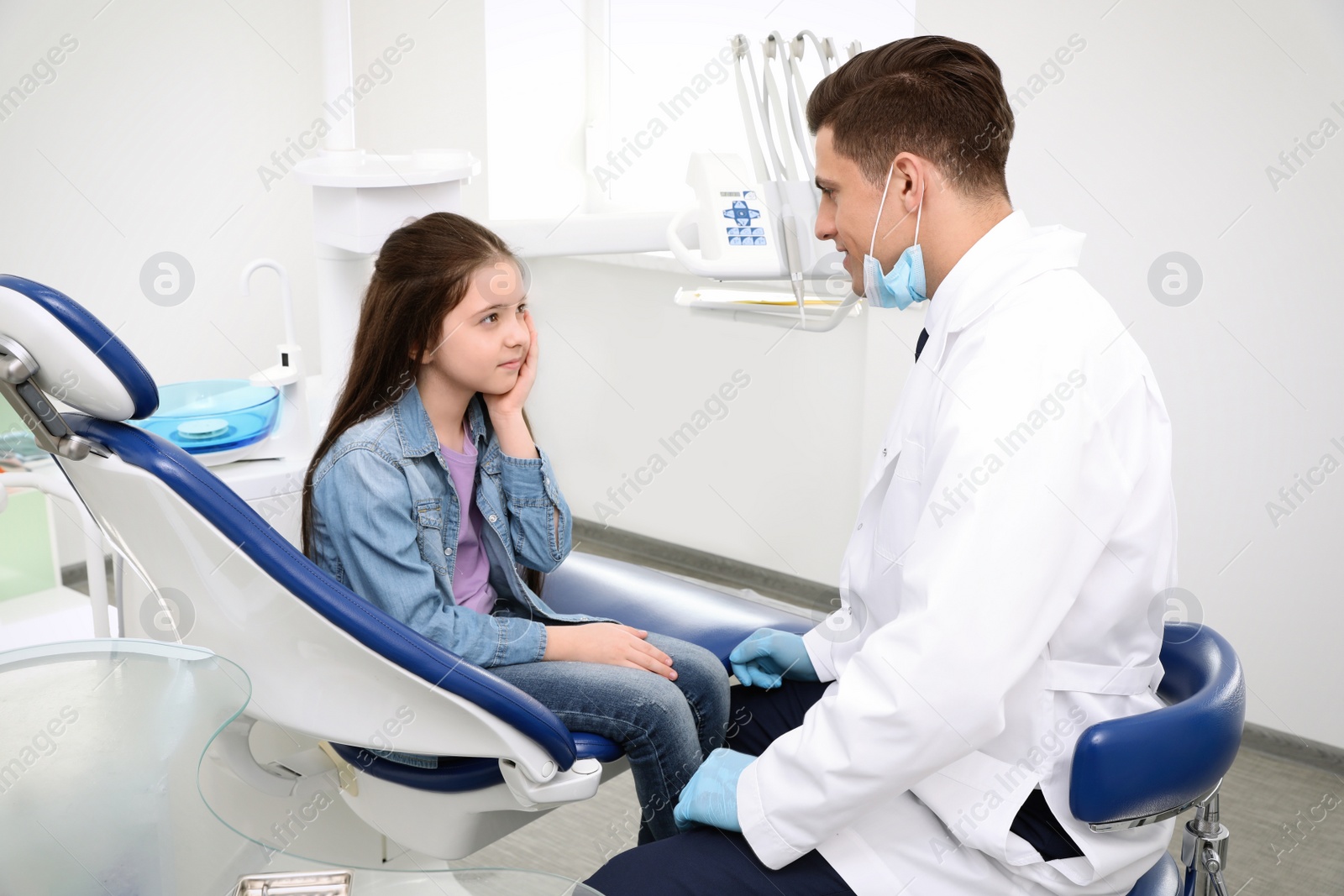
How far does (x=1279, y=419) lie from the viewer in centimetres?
219

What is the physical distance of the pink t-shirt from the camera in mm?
1558

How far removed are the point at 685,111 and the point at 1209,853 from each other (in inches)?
97.0

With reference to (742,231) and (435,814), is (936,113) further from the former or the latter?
→ (435,814)

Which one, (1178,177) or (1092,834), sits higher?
(1178,177)

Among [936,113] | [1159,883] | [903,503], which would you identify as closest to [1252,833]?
[1159,883]

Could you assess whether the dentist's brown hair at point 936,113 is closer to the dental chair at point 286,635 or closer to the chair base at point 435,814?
the dental chair at point 286,635

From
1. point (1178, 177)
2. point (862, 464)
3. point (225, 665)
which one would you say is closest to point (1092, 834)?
point (225, 665)

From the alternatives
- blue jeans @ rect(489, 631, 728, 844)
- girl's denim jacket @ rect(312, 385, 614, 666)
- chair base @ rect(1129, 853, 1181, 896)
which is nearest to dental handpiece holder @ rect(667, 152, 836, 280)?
girl's denim jacket @ rect(312, 385, 614, 666)

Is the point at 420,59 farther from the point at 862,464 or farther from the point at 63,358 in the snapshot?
the point at 63,358

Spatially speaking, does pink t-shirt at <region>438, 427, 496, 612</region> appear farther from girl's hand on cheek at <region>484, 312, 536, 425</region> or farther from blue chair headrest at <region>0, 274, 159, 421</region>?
blue chair headrest at <region>0, 274, 159, 421</region>

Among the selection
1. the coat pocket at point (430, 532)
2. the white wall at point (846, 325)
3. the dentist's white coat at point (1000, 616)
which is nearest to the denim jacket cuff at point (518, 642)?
the coat pocket at point (430, 532)

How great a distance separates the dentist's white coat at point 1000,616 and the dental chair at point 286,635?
298 mm

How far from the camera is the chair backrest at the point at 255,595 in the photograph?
1.11m

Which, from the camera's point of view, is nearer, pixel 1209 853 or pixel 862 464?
pixel 1209 853
